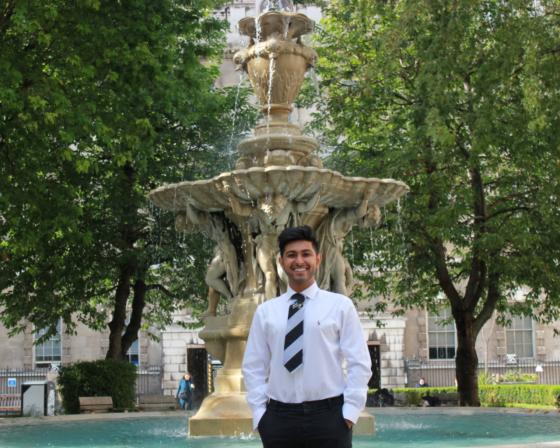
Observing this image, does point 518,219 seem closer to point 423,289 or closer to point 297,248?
point 423,289

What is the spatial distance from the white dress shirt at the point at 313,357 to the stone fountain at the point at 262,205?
615cm

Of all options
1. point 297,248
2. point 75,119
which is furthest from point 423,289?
point 297,248

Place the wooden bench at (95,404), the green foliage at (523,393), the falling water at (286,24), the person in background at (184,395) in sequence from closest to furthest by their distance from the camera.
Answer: the falling water at (286,24)
the wooden bench at (95,404)
the person in background at (184,395)
the green foliage at (523,393)

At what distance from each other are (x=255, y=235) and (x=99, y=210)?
11.1 m

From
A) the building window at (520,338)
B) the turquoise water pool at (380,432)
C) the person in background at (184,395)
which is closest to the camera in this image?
the turquoise water pool at (380,432)

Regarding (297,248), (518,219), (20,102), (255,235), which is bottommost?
(297,248)

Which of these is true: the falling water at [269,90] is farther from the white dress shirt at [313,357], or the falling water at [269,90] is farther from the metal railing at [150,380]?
the metal railing at [150,380]

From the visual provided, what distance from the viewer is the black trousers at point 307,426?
4109mm

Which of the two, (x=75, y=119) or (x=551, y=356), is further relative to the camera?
(x=551, y=356)

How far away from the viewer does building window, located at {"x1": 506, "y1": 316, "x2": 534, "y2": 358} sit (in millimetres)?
42312

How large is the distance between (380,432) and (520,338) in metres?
32.6

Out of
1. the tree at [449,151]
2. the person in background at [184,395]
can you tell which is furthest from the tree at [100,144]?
the tree at [449,151]

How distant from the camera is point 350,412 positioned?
4113 millimetres

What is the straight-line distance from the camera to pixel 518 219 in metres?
20.5
